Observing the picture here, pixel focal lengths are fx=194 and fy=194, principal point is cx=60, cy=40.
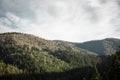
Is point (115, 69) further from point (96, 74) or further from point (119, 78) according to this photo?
point (96, 74)

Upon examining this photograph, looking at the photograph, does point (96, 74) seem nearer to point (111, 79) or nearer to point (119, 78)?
point (111, 79)

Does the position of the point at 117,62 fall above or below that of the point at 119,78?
above

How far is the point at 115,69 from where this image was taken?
31172mm

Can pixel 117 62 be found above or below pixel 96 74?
above

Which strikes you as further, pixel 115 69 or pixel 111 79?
pixel 111 79

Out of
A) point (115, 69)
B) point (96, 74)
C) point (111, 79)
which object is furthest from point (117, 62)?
point (96, 74)

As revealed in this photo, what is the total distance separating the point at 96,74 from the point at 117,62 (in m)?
7.76

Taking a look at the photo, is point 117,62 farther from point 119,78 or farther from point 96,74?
point 96,74

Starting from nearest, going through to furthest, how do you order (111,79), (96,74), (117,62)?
1. (117,62)
2. (111,79)
3. (96,74)

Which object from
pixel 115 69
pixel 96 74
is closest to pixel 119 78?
pixel 115 69

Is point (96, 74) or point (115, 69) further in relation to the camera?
point (96, 74)

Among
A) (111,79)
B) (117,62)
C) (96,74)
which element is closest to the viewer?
(117,62)

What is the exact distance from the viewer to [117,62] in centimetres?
3078

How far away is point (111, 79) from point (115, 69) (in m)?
2.88
